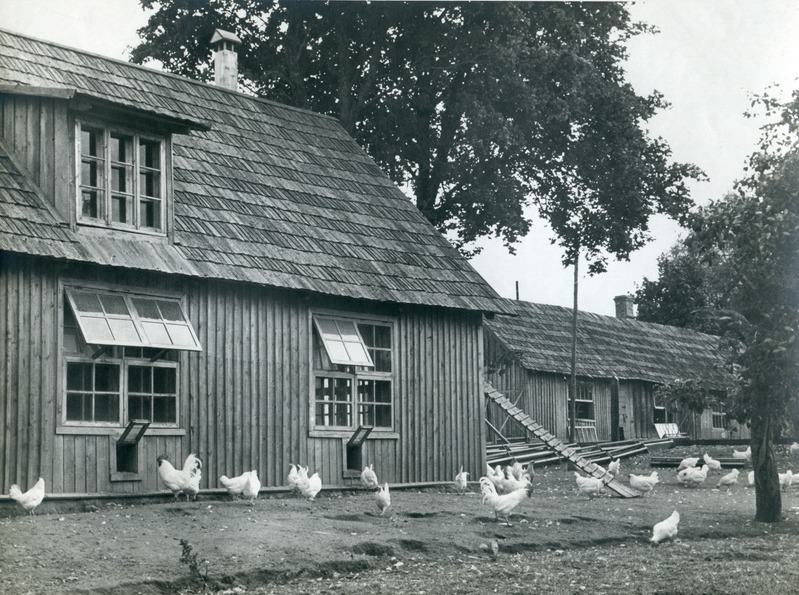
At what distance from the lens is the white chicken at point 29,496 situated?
575 inches

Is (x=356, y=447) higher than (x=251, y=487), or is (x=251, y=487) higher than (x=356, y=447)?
(x=356, y=447)

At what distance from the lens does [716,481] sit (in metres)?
28.4

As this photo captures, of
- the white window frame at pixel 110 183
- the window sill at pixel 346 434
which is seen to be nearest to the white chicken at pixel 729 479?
the window sill at pixel 346 434

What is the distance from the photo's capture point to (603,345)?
4447 cm

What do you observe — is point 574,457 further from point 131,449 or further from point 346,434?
point 131,449

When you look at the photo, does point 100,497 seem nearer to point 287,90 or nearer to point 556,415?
point 287,90

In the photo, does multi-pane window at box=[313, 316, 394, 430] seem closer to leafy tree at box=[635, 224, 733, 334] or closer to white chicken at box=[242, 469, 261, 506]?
white chicken at box=[242, 469, 261, 506]

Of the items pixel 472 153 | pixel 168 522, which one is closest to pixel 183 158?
pixel 168 522

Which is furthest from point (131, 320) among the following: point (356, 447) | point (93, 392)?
Answer: point (356, 447)

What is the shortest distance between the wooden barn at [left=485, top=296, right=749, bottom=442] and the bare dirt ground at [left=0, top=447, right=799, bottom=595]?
17910mm

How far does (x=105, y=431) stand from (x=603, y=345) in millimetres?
30640

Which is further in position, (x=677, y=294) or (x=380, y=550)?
(x=677, y=294)

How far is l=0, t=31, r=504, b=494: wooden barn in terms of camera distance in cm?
1580

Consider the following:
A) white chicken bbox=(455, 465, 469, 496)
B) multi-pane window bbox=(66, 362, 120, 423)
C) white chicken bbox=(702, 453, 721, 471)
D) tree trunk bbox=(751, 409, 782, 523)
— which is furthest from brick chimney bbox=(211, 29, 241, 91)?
white chicken bbox=(702, 453, 721, 471)
